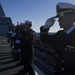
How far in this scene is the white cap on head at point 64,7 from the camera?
3357 mm

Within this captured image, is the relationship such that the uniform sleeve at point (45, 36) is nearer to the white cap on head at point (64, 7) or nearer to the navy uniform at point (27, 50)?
the white cap on head at point (64, 7)

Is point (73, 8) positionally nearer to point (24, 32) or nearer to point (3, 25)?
point (24, 32)

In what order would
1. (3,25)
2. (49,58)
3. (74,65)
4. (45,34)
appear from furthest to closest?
1. (3,25)
2. (49,58)
3. (45,34)
4. (74,65)

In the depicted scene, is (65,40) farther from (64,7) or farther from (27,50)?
(27,50)

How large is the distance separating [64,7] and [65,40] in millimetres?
455

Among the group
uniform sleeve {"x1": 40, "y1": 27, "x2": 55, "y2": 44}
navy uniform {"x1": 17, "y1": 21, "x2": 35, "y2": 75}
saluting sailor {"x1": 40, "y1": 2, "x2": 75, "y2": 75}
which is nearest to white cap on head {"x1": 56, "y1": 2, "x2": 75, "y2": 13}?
saluting sailor {"x1": 40, "y1": 2, "x2": 75, "y2": 75}

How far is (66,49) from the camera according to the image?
3148 mm

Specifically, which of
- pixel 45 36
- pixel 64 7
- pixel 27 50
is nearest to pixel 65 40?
pixel 64 7

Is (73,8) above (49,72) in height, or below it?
above

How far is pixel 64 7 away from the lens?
11.2 feet

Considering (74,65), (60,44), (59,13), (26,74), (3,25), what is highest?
(3,25)

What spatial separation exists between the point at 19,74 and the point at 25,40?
134cm

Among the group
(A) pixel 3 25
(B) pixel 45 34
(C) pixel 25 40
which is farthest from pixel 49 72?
(A) pixel 3 25

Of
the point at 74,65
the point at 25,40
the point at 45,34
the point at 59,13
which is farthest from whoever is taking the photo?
the point at 25,40
